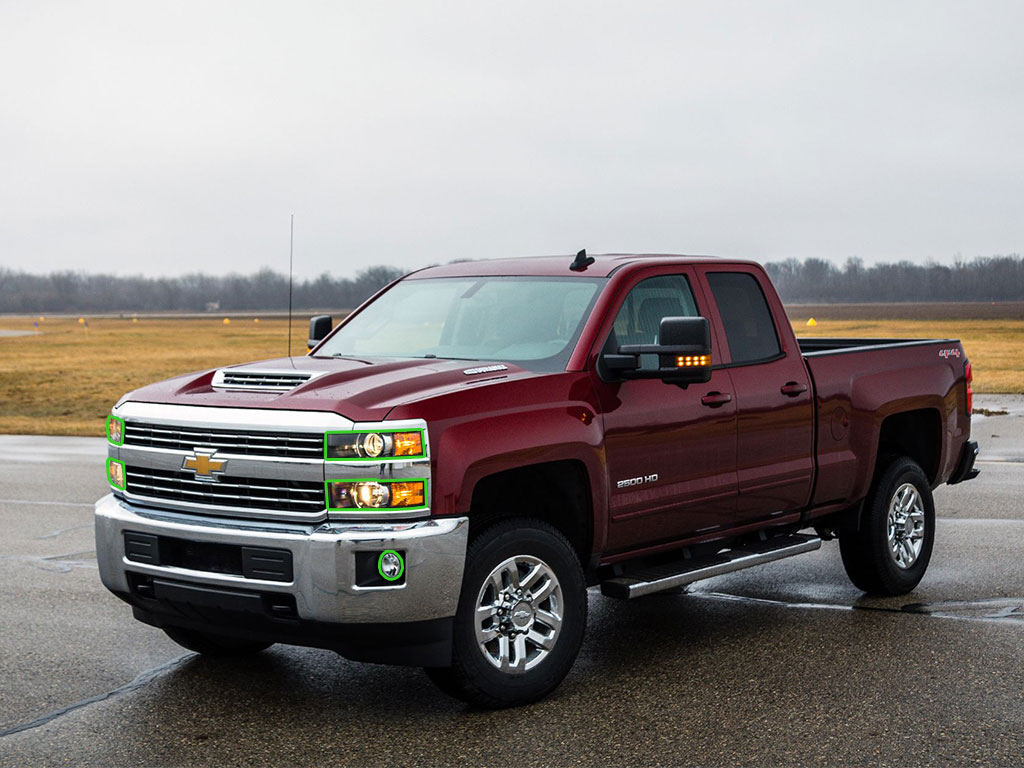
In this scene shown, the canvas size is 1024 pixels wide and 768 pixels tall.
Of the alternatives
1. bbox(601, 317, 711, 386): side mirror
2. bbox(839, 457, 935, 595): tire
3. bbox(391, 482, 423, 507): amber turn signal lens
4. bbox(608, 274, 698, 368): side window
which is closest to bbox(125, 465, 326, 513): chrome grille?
bbox(391, 482, 423, 507): amber turn signal lens

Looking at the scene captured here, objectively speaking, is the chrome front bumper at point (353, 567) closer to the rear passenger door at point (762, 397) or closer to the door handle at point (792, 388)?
the rear passenger door at point (762, 397)

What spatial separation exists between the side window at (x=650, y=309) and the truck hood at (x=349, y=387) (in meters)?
0.71

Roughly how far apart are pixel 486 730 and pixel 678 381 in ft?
6.11

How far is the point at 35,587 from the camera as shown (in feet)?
26.7

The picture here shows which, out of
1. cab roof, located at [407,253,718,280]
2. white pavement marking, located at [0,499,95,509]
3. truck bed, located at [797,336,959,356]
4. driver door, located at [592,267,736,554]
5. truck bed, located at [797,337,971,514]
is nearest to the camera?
driver door, located at [592,267,736,554]

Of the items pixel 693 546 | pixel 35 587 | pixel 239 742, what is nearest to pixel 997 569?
pixel 693 546

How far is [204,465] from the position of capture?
5375mm

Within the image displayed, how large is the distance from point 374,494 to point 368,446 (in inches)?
7.6

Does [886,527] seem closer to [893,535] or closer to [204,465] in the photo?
[893,535]

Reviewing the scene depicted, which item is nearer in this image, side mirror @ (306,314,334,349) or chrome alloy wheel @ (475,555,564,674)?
chrome alloy wheel @ (475,555,564,674)

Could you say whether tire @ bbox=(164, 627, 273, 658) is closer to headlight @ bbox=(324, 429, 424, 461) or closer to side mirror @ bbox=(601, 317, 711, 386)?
headlight @ bbox=(324, 429, 424, 461)

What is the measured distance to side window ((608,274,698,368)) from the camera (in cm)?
630

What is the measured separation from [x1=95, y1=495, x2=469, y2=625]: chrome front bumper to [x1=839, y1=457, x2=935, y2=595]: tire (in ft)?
11.0

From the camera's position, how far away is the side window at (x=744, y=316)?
270 inches
